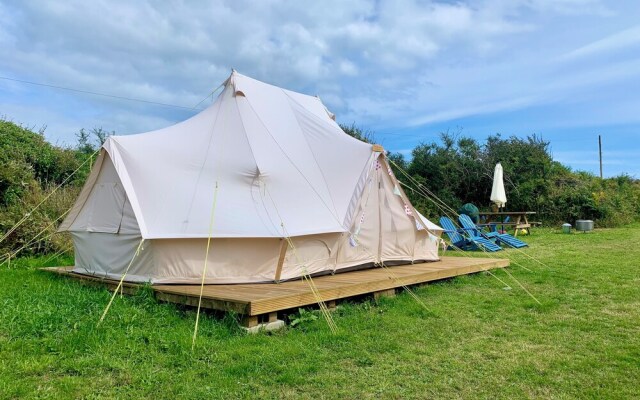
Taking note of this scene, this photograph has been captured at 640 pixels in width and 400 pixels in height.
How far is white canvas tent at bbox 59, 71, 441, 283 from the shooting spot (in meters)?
5.84

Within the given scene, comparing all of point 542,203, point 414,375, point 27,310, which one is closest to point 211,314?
point 27,310

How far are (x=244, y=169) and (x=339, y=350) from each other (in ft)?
9.93

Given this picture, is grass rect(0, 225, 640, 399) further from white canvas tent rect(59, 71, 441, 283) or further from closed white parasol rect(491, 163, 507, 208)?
closed white parasol rect(491, 163, 507, 208)

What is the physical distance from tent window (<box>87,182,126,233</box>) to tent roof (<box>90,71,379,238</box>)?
469mm

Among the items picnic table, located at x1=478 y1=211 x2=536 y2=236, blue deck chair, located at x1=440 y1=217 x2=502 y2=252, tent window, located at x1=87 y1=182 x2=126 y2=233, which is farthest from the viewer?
picnic table, located at x1=478 y1=211 x2=536 y2=236

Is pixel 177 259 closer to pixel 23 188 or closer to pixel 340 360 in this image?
pixel 340 360

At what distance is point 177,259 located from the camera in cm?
577

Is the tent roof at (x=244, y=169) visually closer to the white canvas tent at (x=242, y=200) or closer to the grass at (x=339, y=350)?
the white canvas tent at (x=242, y=200)

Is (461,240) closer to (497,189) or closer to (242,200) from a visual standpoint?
(497,189)

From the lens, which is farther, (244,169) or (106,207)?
(106,207)

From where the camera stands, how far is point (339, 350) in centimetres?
415

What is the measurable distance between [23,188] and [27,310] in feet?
19.7

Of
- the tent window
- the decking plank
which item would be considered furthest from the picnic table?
the tent window

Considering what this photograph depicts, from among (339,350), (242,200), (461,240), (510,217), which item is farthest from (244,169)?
(510,217)
